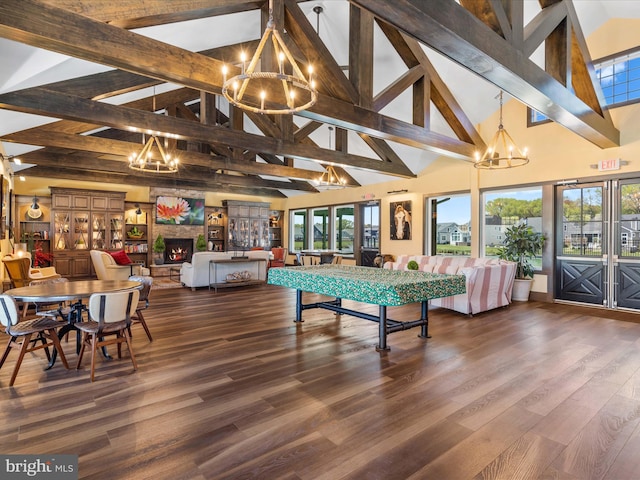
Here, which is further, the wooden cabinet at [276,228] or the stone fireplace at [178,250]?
the wooden cabinet at [276,228]

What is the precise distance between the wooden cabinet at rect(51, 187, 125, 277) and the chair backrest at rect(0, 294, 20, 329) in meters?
7.94

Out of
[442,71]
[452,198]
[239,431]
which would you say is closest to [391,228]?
[452,198]

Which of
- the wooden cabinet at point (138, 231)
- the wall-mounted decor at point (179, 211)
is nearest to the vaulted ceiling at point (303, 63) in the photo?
the wooden cabinet at point (138, 231)

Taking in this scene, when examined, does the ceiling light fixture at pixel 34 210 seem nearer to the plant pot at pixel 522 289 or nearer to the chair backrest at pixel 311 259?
the chair backrest at pixel 311 259

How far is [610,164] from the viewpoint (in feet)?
19.9

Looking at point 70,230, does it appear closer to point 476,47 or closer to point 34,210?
point 34,210

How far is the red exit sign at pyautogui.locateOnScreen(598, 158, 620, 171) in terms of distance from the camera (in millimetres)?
5992

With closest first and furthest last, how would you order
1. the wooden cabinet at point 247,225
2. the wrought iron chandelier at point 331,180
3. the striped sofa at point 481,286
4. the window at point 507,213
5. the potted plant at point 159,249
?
1. the striped sofa at point 481,286
2. the window at point 507,213
3. the wrought iron chandelier at point 331,180
4. the potted plant at point 159,249
5. the wooden cabinet at point 247,225

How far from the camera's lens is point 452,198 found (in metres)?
8.87

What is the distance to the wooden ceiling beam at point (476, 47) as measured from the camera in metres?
2.39

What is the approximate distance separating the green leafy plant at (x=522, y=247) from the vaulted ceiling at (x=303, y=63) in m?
1.87

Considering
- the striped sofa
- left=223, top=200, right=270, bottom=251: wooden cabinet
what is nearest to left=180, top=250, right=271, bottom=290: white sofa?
the striped sofa

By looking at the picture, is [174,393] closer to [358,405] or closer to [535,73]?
[358,405]

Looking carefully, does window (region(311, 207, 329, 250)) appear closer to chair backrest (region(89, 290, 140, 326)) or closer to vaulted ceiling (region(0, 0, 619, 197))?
vaulted ceiling (region(0, 0, 619, 197))
